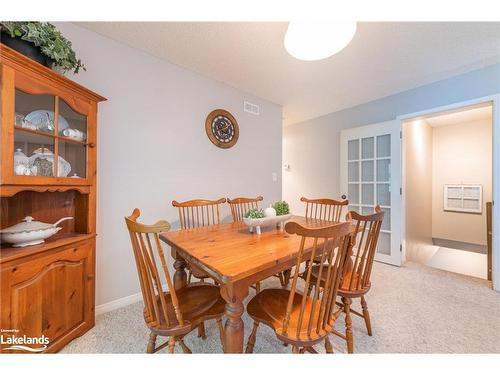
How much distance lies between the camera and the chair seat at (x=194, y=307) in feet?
3.30

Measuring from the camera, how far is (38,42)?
1.20m

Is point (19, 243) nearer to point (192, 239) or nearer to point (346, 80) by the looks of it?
point (192, 239)

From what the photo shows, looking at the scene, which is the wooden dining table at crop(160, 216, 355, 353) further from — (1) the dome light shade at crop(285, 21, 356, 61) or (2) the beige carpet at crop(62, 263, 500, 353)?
(1) the dome light shade at crop(285, 21, 356, 61)

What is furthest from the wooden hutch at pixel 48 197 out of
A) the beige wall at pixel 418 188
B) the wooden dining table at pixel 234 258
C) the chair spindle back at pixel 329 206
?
the beige wall at pixel 418 188

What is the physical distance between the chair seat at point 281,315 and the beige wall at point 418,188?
2812 millimetres

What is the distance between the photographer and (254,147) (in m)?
3.04

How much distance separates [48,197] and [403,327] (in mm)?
2862

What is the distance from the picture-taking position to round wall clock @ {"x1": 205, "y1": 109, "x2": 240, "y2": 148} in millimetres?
2514

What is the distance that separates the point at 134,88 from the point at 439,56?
3.09 meters

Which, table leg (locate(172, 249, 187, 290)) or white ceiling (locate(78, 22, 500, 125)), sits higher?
white ceiling (locate(78, 22, 500, 125))

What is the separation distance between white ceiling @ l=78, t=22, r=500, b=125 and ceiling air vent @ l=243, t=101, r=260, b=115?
0.17 meters

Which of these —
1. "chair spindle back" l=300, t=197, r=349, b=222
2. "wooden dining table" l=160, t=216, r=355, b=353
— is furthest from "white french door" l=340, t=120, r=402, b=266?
"wooden dining table" l=160, t=216, r=355, b=353

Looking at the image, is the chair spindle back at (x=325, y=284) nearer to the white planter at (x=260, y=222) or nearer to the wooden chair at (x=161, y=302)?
the wooden chair at (x=161, y=302)

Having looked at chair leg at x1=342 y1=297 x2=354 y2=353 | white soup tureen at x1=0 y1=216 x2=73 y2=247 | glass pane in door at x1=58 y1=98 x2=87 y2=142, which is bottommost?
chair leg at x1=342 y1=297 x2=354 y2=353
